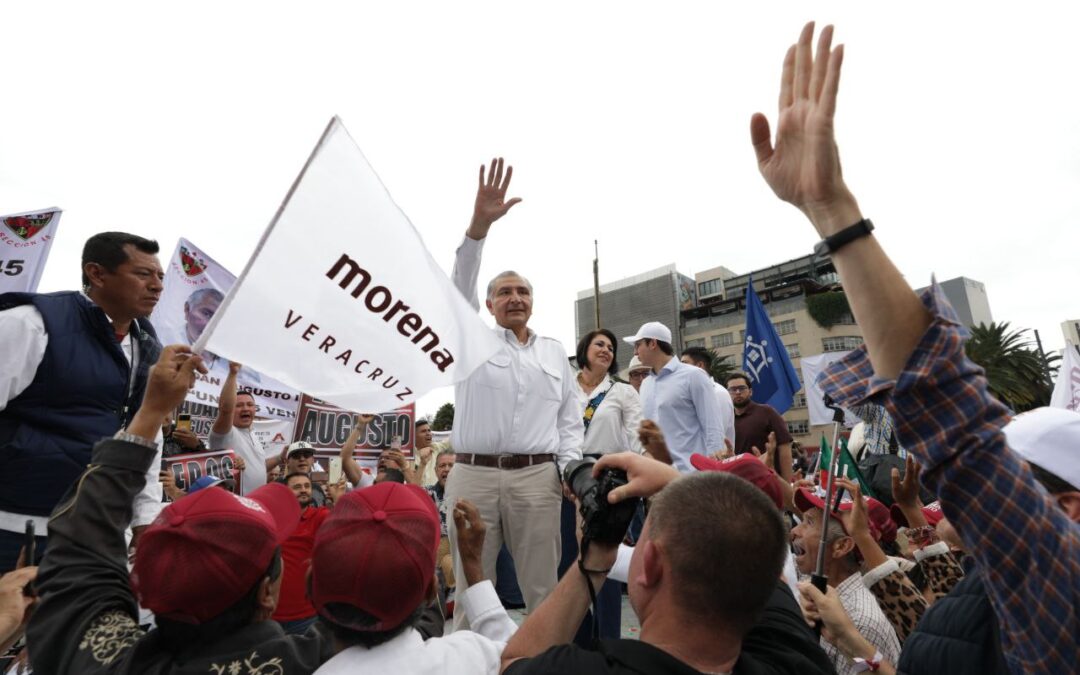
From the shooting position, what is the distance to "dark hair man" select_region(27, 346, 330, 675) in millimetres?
1476

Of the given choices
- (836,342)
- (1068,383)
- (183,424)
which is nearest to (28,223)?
(183,424)

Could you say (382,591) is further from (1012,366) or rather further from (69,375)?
(1012,366)

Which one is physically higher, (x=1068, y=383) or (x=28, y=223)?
(x=28, y=223)

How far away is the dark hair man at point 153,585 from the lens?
148 cm

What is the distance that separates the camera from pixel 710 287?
78.3m

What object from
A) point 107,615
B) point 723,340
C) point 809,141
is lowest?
point 107,615

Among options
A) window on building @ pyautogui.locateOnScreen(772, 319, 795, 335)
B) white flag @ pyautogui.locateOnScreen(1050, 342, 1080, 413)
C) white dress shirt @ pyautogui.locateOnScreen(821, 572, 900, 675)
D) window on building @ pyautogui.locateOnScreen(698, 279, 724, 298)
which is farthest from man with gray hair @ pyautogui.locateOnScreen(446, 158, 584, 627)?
window on building @ pyautogui.locateOnScreen(698, 279, 724, 298)

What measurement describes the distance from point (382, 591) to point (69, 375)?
186 cm

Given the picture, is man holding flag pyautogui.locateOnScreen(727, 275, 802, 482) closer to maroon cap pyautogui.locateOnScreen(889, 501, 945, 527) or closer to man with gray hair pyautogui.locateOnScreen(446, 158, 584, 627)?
maroon cap pyautogui.locateOnScreen(889, 501, 945, 527)

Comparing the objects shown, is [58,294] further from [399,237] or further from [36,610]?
[36,610]

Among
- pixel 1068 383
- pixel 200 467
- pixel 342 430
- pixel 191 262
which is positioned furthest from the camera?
pixel 191 262

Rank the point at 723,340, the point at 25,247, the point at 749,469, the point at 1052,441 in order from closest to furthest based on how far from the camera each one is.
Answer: the point at 1052,441 < the point at 749,469 < the point at 25,247 < the point at 723,340

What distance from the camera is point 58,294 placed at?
264 centimetres

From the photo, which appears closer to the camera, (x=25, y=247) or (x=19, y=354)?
(x=19, y=354)
